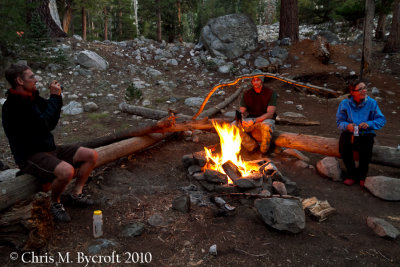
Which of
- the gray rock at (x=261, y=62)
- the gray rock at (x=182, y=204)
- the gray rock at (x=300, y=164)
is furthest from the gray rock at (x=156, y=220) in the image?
the gray rock at (x=261, y=62)

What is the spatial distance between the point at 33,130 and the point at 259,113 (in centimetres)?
407

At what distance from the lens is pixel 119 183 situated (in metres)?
4.36

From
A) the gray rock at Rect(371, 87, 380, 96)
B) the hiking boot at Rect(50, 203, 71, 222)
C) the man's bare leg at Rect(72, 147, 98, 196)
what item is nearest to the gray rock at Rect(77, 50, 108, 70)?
the man's bare leg at Rect(72, 147, 98, 196)

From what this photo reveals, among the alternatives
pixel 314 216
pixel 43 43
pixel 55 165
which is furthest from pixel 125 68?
pixel 314 216

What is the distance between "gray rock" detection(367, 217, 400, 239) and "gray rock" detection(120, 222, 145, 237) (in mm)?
2752

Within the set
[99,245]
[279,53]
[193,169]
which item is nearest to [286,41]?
[279,53]

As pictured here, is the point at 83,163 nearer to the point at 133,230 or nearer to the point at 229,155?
the point at 133,230

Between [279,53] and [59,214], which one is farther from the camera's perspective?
[279,53]

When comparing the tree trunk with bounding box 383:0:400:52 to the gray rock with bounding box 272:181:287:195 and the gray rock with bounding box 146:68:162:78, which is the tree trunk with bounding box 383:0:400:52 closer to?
the gray rock with bounding box 146:68:162:78

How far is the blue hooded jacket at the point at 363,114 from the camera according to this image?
433cm

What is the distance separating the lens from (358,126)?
14.3ft

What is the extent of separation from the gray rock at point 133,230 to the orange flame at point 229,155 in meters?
1.54

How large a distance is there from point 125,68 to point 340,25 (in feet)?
48.8

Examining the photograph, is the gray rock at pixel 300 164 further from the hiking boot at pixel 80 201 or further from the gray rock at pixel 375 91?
the gray rock at pixel 375 91
